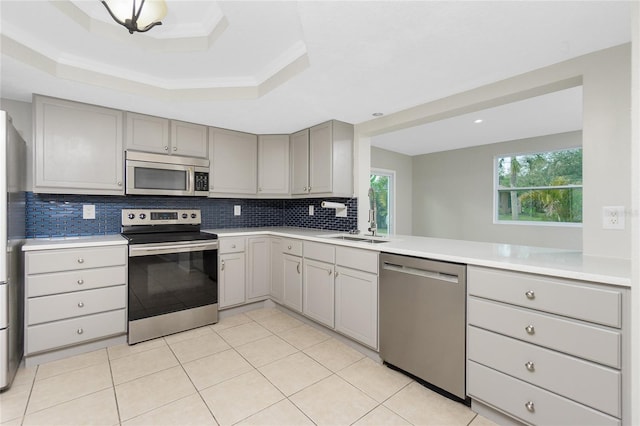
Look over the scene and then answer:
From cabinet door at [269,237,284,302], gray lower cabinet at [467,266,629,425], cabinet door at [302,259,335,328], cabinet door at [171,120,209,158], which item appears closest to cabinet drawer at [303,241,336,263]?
cabinet door at [302,259,335,328]

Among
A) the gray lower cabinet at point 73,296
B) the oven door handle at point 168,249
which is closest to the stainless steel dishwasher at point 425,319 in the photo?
the oven door handle at point 168,249

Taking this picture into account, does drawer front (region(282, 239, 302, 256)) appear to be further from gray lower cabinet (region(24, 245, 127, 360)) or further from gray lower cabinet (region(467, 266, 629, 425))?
gray lower cabinet (region(467, 266, 629, 425))

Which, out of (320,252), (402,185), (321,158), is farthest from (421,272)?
(402,185)

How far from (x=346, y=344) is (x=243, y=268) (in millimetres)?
1379

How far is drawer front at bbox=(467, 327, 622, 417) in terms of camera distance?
123 cm

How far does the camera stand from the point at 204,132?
3207 mm

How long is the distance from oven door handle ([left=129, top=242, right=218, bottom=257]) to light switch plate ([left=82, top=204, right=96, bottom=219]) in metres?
0.75

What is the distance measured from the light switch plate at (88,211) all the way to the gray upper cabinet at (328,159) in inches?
83.0

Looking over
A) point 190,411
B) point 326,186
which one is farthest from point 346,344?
point 326,186

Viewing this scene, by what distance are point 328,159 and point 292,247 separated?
40.2 inches

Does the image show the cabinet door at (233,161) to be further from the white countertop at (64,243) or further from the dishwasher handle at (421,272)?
the dishwasher handle at (421,272)

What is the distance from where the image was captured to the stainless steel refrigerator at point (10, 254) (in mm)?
1745

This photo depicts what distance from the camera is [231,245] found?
121 inches

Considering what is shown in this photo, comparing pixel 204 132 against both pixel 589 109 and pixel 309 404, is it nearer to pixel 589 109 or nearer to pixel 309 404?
pixel 309 404
